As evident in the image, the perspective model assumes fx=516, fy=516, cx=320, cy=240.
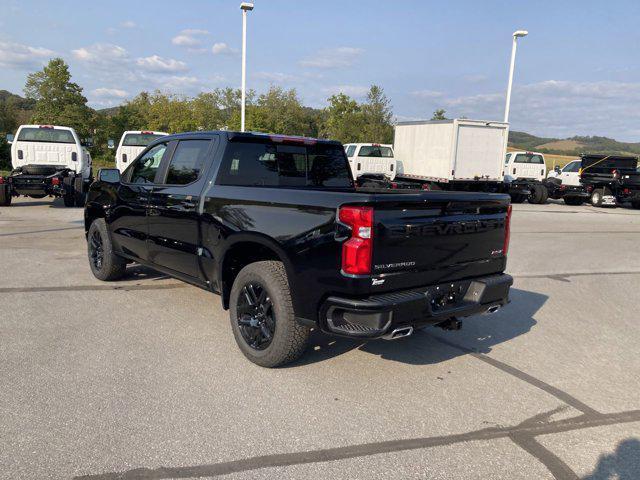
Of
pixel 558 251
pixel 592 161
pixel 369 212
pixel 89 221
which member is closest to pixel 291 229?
pixel 369 212

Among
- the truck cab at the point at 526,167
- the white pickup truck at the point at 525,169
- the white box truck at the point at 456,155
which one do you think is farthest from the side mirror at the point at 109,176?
the truck cab at the point at 526,167

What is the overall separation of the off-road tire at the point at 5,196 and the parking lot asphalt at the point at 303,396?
922 centimetres

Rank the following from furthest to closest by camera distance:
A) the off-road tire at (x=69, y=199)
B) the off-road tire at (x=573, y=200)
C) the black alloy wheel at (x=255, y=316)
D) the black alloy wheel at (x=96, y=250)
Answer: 1. the off-road tire at (x=573, y=200)
2. the off-road tire at (x=69, y=199)
3. the black alloy wheel at (x=96, y=250)
4. the black alloy wheel at (x=255, y=316)

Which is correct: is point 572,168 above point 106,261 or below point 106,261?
above

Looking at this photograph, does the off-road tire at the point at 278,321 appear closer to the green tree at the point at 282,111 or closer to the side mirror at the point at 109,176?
the side mirror at the point at 109,176

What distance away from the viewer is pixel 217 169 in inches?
184

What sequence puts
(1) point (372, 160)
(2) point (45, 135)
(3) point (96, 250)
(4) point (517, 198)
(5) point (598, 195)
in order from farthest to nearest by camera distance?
(4) point (517, 198)
(5) point (598, 195)
(1) point (372, 160)
(2) point (45, 135)
(3) point (96, 250)

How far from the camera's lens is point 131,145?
60.0ft

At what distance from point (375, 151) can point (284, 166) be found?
16395 millimetres

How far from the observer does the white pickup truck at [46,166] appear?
46.6 ft

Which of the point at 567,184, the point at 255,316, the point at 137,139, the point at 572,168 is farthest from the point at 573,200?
the point at 255,316

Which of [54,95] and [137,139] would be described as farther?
[54,95]

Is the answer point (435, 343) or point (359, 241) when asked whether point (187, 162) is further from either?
point (435, 343)

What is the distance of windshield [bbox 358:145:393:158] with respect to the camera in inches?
816
